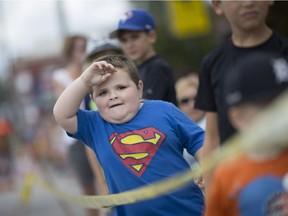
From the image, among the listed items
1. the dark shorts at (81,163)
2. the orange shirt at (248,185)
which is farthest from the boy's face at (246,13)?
the dark shorts at (81,163)

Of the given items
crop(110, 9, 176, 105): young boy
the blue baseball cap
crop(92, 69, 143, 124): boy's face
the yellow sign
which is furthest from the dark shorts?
the yellow sign

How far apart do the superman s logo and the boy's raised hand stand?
310mm

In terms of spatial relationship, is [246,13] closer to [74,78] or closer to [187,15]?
[74,78]

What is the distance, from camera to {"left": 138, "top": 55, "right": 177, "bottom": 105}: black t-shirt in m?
4.68

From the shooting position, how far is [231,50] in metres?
3.16

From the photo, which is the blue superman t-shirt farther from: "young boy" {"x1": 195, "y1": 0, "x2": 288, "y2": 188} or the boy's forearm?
"young boy" {"x1": 195, "y1": 0, "x2": 288, "y2": 188}

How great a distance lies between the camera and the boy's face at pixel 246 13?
3.11 m

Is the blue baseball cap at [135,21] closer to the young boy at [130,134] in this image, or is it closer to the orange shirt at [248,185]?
the young boy at [130,134]

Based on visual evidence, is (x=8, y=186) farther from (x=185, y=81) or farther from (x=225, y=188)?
(x=225, y=188)

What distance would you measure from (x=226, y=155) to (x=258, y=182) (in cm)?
14

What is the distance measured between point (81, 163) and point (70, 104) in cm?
317

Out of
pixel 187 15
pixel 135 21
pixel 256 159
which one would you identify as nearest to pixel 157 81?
pixel 135 21

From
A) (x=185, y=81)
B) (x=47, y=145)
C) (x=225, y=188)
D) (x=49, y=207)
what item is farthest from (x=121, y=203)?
(x=47, y=145)

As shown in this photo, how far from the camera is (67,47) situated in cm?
673
